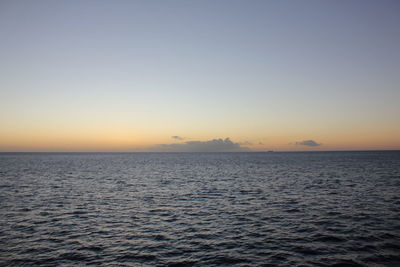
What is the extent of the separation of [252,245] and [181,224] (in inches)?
301

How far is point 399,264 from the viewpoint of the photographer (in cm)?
1569

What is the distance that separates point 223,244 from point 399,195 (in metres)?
30.7

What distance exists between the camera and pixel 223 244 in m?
19.4

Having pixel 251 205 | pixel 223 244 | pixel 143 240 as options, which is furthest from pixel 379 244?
pixel 143 240

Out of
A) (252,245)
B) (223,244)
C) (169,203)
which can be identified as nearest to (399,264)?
(252,245)

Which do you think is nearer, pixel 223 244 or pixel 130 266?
pixel 130 266

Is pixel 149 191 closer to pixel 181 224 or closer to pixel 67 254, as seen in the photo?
pixel 181 224

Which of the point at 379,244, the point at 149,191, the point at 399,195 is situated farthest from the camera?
the point at 149,191

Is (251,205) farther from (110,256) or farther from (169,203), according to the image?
(110,256)

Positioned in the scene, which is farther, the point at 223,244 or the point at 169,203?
the point at 169,203

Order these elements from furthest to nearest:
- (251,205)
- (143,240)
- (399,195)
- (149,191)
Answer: (149,191) → (399,195) → (251,205) → (143,240)

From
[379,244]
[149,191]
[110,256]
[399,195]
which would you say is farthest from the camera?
[149,191]

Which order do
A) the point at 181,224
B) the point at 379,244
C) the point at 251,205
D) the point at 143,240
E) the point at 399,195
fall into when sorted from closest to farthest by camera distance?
1. the point at 379,244
2. the point at 143,240
3. the point at 181,224
4. the point at 251,205
5. the point at 399,195

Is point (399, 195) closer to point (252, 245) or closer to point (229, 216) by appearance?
point (229, 216)
